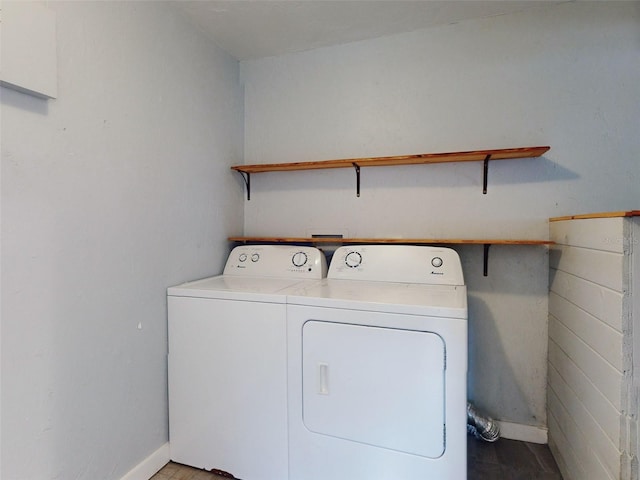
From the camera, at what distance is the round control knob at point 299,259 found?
183cm

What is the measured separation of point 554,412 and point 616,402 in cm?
67

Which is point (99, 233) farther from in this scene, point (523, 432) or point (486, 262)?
point (523, 432)

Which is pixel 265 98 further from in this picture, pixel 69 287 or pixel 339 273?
pixel 69 287

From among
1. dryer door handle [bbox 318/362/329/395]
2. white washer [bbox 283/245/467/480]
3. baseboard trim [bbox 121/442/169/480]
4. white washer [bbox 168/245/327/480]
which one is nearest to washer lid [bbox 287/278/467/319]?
white washer [bbox 283/245/467/480]

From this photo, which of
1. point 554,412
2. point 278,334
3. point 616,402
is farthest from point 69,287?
point 554,412

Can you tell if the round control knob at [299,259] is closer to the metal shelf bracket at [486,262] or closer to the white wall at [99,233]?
the white wall at [99,233]

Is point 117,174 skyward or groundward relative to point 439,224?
skyward

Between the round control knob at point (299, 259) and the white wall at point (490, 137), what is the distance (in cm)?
28

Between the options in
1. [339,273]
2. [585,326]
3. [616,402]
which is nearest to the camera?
Result: [616,402]

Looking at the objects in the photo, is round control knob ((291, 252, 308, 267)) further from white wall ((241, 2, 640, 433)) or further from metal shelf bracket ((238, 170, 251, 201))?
metal shelf bracket ((238, 170, 251, 201))

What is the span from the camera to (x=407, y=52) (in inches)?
74.0

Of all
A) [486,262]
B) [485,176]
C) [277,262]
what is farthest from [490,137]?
[277,262]

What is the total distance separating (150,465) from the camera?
1.48 metres

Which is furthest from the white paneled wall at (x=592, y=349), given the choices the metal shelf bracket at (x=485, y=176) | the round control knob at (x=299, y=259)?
the round control knob at (x=299, y=259)
